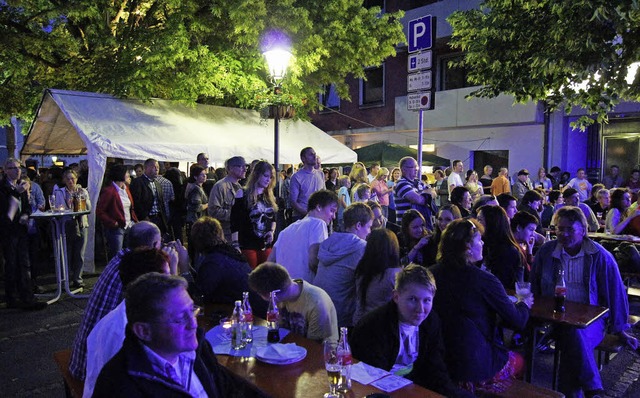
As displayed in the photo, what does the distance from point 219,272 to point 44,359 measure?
91.6 inches

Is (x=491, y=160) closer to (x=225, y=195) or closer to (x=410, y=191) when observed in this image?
(x=410, y=191)

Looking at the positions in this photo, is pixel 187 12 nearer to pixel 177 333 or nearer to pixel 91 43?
pixel 91 43

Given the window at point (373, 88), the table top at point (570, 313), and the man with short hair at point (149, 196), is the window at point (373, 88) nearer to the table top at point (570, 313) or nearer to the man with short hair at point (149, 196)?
the man with short hair at point (149, 196)

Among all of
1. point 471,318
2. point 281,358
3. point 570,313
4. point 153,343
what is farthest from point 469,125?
point 153,343

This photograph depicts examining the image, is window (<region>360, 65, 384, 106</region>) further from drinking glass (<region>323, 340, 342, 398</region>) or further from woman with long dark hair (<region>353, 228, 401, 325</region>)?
drinking glass (<region>323, 340, 342, 398</region>)

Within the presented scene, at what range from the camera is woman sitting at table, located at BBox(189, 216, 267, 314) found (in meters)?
4.20

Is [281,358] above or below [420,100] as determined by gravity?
below

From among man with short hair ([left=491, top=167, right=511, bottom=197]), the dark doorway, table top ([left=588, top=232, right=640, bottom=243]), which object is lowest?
table top ([left=588, top=232, right=640, bottom=243])

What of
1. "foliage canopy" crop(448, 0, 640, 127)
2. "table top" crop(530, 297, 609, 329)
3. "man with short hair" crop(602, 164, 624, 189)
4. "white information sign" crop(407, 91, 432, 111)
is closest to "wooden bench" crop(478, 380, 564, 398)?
"table top" crop(530, 297, 609, 329)

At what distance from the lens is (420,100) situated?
286 inches

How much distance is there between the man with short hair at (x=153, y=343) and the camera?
202 cm

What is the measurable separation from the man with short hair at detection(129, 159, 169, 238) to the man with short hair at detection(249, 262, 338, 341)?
536cm

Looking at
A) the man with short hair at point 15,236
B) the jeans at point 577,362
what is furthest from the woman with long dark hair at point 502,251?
the man with short hair at point 15,236

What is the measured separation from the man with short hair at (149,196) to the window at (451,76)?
1317 cm
